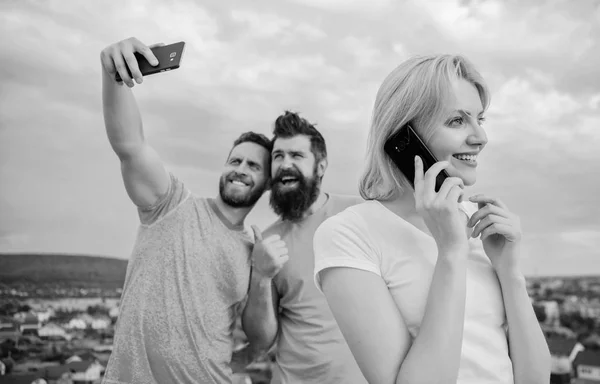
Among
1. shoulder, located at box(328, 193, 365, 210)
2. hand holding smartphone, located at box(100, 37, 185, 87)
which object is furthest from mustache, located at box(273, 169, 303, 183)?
hand holding smartphone, located at box(100, 37, 185, 87)

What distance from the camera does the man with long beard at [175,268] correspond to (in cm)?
165

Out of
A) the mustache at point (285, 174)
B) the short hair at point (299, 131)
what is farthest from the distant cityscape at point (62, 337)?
the mustache at point (285, 174)

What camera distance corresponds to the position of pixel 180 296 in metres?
1.71

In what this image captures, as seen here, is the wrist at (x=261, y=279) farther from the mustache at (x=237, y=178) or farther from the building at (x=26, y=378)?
the building at (x=26, y=378)

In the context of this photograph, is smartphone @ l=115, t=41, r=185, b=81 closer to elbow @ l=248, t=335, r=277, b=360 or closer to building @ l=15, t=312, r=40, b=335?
elbow @ l=248, t=335, r=277, b=360

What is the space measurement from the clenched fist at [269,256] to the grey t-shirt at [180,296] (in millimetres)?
75

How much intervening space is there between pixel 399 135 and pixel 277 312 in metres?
1.15

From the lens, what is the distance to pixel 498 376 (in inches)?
31.9

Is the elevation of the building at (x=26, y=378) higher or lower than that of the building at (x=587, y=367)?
lower

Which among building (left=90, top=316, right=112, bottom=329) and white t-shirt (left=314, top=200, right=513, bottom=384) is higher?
white t-shirt (left=314, top=200, right=513, bottom=384)

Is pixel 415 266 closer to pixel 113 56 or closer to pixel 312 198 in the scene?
pixel 113 56

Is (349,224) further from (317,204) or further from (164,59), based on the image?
(317,204)

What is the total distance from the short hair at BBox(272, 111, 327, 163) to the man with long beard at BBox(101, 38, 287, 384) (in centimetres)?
26

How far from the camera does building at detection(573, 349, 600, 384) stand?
3646mm
